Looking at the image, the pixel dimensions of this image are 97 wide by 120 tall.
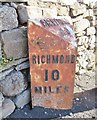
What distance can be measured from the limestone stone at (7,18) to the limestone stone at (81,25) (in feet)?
2.62

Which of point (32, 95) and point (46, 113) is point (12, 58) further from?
point (46, 113)

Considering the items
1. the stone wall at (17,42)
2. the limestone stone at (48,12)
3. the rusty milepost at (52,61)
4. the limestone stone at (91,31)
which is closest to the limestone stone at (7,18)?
the stone wall at (17,42)

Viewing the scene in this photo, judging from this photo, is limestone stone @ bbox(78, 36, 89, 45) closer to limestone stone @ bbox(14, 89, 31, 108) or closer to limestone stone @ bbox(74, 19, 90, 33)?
limestone stone @ bbox(74, 19, 90, 33)

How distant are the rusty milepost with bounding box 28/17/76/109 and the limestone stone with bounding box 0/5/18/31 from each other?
0.51 feet

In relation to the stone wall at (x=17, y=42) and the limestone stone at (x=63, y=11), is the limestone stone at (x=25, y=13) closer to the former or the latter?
the stone wall at (x=17, y=42)

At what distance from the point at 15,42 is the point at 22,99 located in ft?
1.75

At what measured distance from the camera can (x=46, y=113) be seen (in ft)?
7.27

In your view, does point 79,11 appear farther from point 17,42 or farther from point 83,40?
point 17,42

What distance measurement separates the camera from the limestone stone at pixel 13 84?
2.07 metres

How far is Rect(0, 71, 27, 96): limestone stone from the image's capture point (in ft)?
6.81

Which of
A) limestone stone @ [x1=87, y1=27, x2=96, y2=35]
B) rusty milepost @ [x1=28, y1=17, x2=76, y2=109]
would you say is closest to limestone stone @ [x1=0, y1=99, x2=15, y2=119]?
rusty milepost @ [x1=28, y1=17, x2=76, y2=109]

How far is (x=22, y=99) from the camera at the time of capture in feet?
7.28

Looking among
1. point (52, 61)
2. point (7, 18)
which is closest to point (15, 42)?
point (7, 18)

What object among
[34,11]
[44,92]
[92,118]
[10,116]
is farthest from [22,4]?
[92,118]
